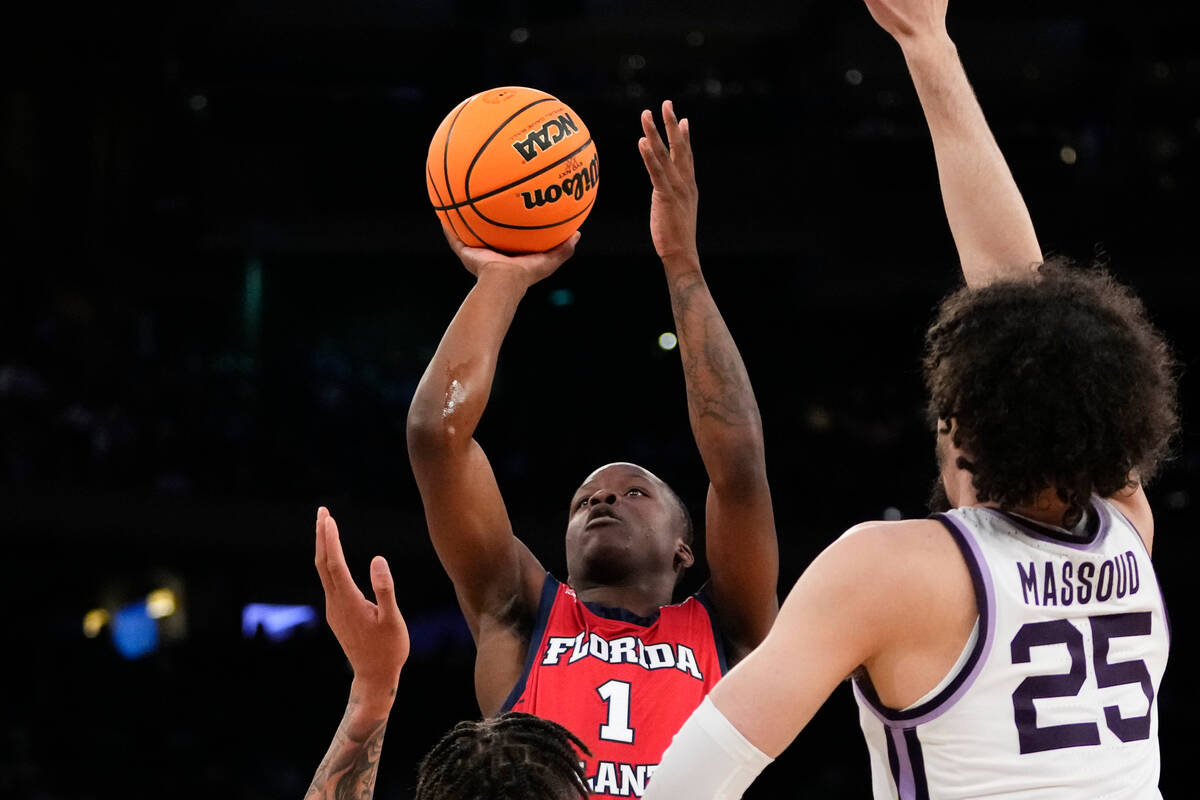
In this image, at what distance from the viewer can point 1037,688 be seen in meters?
1.70

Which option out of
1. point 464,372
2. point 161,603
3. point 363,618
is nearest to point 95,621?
point 161,603

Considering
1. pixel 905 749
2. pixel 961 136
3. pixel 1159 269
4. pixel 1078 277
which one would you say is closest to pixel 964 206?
pixel 961 136

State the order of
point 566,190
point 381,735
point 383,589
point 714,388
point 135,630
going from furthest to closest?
point 135,630 → point 566,190 → point 714,388 → point 381,735 → point 383,589

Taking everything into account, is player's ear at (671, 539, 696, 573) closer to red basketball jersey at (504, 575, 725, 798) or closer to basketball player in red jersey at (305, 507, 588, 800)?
red basketball jersey at (504, 575, 725, 798)

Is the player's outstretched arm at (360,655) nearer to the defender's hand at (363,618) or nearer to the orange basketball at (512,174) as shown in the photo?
the defender's hand at (363,618)

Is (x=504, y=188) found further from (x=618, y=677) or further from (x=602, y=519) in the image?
(x=618, y=677)

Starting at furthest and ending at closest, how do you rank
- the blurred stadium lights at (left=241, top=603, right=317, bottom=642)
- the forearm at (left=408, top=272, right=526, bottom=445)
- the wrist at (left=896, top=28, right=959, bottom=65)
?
1. the blurred stadium lights at (left=241, top=603, right=317, bottom=642)
2. the forearm at (left=408, top=272, right=526, bottom=445)
3. the wrist at (left=896, top=28, right=959, bottom=65)

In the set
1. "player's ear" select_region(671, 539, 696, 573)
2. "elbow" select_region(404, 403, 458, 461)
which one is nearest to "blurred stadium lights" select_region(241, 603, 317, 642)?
"player's ear" select_region(671, 539, 696, 573)

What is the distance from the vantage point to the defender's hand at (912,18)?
2.41 meters

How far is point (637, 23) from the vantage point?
42.9 feet

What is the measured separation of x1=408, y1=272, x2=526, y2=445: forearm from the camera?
3035mm

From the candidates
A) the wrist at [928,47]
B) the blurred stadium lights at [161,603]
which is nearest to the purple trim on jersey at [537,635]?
the wrist at [928,47]

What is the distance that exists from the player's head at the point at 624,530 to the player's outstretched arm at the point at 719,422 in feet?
0.65

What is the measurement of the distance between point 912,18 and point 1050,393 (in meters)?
1.00
